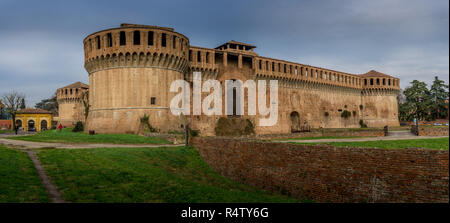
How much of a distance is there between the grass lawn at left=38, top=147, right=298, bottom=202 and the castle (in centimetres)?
1399

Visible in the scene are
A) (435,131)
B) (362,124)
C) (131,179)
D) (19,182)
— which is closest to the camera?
(19,182)

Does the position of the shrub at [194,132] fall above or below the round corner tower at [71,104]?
below

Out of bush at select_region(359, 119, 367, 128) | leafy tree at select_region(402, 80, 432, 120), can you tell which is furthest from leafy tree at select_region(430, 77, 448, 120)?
bush at select_region(359, 119, 367, 128)

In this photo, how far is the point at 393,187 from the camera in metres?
8.88

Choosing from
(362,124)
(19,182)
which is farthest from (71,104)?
(19,182)

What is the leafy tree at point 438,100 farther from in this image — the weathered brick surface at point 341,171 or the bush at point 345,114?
the weathered brick surface at point 341,171

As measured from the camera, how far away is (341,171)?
1054cm

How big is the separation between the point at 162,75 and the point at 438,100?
56.8 metres

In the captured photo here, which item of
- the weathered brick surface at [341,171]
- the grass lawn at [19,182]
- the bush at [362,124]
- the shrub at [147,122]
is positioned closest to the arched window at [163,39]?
the shrub at [147,122]

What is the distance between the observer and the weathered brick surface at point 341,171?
812cm

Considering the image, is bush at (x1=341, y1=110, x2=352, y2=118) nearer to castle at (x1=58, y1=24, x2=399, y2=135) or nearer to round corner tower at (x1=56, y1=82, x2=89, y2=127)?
castle at (x1=58, y1=24, x2=399, y2=135)

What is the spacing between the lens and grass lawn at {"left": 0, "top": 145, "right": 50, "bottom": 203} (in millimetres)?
7812

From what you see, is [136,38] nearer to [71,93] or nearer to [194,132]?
[194,132]

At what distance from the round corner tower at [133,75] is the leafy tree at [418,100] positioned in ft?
173
